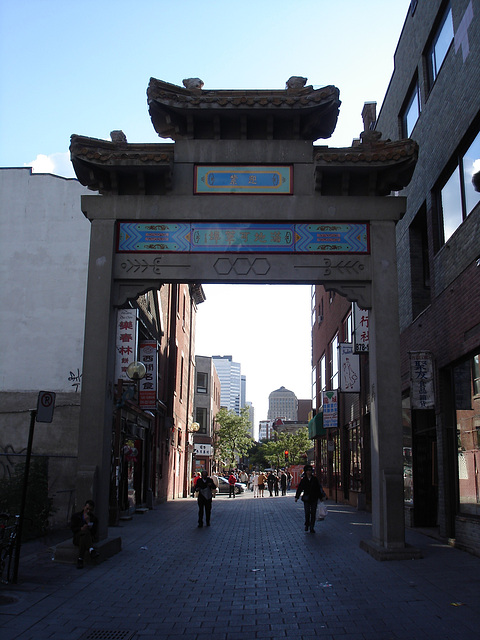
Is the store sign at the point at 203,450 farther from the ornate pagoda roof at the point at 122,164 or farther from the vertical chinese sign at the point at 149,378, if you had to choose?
the ornate pagoda roof at the point at 122,164

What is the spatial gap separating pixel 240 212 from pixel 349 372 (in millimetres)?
12469

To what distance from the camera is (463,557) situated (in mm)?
11211

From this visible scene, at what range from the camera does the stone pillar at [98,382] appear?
11914 millimetres

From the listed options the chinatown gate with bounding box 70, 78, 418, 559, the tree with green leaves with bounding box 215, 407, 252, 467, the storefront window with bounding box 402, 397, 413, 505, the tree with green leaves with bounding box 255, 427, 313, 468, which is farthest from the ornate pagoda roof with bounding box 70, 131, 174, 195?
the tree with green leaves with bounding box 255, 427, 313, 468

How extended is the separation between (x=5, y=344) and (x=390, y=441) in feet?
38.1

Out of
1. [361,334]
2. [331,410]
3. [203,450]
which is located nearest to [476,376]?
[361,334]

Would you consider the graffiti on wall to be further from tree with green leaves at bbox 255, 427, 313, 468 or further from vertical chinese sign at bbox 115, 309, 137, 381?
tree with green leaves at bbox 255, 427, 313, 468

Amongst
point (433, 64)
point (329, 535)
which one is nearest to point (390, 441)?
point (329, 535)

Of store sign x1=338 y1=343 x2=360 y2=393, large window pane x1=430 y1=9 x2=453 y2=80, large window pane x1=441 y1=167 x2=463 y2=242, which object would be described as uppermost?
large window pane x1=430 y1=9 x2=453 y2=80

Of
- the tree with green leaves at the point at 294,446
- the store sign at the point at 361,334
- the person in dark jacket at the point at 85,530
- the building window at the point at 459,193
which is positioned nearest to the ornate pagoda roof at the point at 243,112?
the building window at the point at 459,193

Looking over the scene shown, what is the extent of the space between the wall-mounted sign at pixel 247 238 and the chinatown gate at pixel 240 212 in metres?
0.02

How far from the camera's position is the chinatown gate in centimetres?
1246

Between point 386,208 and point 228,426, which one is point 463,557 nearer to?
point 386,208

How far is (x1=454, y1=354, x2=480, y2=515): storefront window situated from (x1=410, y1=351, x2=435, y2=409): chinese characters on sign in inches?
32.8
